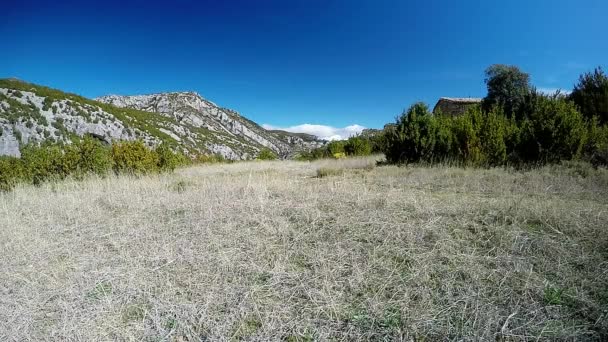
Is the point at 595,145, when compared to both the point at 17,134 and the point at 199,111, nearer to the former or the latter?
the point at 17,134

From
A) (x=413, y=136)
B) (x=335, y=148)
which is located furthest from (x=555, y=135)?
(x=335, y=148)

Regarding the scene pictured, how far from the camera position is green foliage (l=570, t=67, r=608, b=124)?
501 inches

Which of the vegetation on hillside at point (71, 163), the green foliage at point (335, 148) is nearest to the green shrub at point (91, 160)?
the vegetation on hillside at point (71, 163)

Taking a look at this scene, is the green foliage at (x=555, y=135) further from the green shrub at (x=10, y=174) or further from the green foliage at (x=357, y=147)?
the green shrub at (x=10, y=174)

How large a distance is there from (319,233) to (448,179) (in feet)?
14.8

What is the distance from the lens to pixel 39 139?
74.9ft

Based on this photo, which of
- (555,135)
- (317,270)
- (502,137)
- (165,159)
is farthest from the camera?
(165,159)

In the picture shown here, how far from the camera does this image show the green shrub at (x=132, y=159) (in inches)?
416

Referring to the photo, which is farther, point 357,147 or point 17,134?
point 357,147

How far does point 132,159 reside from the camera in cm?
1078

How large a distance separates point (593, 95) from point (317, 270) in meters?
17.5

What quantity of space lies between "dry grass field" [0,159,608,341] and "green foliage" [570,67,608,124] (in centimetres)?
1113

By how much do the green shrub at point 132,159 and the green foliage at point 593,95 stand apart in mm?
16919

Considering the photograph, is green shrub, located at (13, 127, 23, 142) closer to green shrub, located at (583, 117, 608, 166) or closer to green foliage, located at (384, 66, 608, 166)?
green foliage, located at (384, 66, 608, 166)
